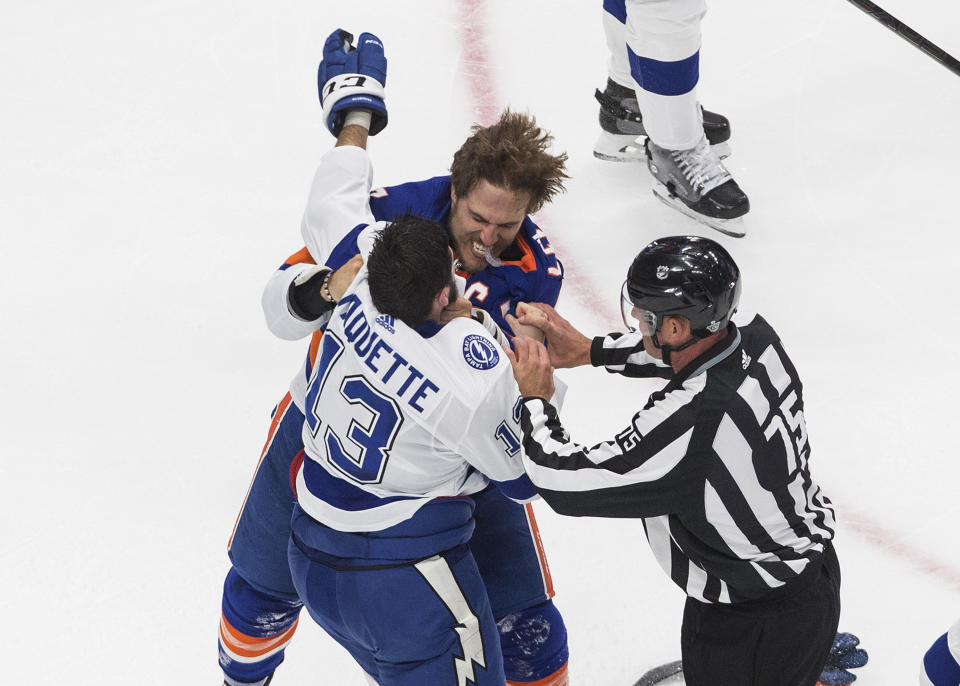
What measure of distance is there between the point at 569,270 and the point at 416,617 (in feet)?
6.98

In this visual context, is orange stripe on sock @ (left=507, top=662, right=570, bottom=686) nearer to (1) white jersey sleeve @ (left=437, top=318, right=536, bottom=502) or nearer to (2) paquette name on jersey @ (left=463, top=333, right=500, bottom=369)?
(1) white jersey sleeve @ (left=437, top=318, right=536, bottom=502)

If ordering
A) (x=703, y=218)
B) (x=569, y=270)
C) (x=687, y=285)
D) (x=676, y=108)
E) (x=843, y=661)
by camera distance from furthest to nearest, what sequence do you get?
(x=703, y=218) → (x=569, y=270) → (x=676, y=108) → (x=843, y=661) → (x=687, y=285)

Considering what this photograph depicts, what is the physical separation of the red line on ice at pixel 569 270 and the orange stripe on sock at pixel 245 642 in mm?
1575

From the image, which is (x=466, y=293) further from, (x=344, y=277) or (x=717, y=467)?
(x=717, y=467)

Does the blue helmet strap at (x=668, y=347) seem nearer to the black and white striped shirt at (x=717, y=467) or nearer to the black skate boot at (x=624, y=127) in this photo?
the black and white striped shirt at (x=717, y=467)

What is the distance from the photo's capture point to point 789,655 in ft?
6.81

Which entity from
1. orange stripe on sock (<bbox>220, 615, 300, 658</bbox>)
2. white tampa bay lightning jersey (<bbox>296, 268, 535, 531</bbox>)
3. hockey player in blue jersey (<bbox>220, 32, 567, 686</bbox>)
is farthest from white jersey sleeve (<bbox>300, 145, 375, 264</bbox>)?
orange stripe on sock (<bbox>220, 615, 300, 658</bbox>)

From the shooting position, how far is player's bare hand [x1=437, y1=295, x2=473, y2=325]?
6.51 feet

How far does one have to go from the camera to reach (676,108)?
386 cm

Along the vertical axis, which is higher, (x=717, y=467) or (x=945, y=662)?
(x=717, y=467)

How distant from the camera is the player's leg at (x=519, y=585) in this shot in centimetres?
231

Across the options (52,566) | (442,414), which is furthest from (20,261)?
(442,414)

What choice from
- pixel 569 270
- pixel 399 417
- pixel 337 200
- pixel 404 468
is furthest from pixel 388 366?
pixel 569 270

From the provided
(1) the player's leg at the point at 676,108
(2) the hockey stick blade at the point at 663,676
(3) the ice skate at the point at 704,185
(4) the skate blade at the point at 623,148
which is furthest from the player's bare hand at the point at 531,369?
(4) the skate blade at the point at 623,148
